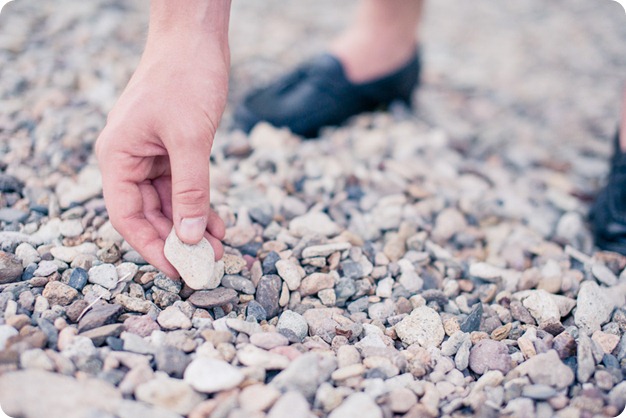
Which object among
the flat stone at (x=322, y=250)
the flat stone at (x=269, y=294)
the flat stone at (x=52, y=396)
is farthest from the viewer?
the flat stone at (x=322, y=250)

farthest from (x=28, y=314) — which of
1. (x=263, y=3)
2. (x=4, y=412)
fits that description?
(x=263, y=3)

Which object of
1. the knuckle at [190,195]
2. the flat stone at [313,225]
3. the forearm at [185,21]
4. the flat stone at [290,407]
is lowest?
the flat stone at [313,225]

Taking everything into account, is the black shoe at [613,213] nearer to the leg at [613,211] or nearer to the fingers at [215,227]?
the leg at [613,211]

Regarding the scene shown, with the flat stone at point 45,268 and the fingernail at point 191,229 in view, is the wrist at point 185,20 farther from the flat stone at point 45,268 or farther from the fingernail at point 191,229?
the flat stone at point 45,268

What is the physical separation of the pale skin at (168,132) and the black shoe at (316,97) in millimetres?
852

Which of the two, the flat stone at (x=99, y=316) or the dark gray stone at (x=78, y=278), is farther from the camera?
the dark gray stone at (x=78, y=278)

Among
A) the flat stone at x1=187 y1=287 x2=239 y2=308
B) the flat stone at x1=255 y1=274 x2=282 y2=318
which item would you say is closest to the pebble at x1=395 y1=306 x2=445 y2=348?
the flat stone at x1=255 y1=274 x2=282 y2=318

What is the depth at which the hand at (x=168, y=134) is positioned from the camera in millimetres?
1180

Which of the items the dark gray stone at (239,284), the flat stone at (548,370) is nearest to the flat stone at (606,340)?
the flat stone at (548,370)

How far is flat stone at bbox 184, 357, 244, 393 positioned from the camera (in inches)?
41.4

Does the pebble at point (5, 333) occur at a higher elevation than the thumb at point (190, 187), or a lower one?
lower

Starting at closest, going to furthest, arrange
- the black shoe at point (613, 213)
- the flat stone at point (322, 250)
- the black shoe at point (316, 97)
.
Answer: the flat stone at point (322, 250)
the black shoe at point (613, 213)
the black shoe at point (316, 97)

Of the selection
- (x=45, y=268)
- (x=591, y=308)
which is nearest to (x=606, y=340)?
(x=591, y=308)

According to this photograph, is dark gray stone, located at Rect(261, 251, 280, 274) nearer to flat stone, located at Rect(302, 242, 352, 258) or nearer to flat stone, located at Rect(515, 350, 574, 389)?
flat stone, located at Rect(302, 242, 352, 258)
